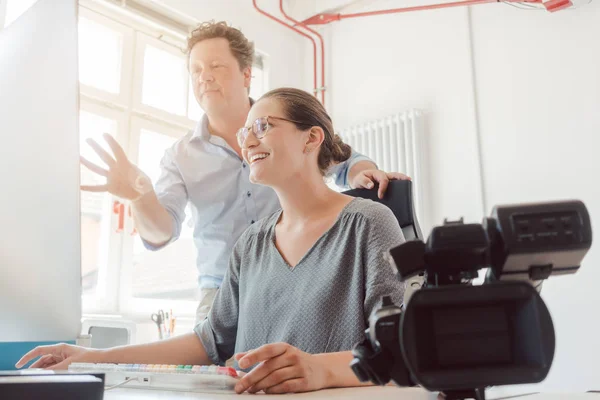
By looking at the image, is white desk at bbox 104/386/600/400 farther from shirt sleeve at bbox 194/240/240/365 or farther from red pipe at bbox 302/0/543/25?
red pipe at bbox 302/0/543/25

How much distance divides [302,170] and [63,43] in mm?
667

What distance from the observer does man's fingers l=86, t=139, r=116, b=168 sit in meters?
1.13

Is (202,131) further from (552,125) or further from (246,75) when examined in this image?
(552,125)

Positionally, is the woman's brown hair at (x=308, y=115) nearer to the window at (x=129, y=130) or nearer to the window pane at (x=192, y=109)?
the window at (x=129, y=130)

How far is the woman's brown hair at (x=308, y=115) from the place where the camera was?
1313mm

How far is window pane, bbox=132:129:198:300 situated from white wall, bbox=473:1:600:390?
1.73 m

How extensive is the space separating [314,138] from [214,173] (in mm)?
496

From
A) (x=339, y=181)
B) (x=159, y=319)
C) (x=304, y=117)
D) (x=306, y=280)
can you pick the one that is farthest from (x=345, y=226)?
(x=159, y=319)

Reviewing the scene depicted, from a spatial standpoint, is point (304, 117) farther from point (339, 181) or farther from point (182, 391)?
point (182, 391)

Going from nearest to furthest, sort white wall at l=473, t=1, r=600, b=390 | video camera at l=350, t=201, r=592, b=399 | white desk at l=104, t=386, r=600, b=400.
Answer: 1. video camera at l=350, t=201, r=592, b=399
2. white desk at l=104, t=386, r=600, b=400
3. white wall at l=473, t=1, r=600, b=390

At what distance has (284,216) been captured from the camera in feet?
4.21

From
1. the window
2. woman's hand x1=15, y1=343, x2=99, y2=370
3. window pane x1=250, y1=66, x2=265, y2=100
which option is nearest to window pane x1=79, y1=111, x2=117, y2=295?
the window

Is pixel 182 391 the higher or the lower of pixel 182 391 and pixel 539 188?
the lower

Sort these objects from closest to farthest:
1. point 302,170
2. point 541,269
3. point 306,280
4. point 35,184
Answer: point 541,269 < point 35,184 < point 306,280 < point 302,170
